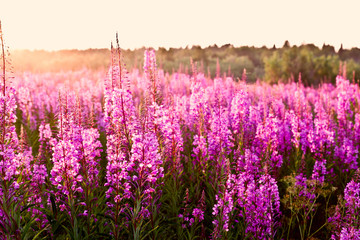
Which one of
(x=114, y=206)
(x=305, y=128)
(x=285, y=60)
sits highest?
(x=285, y=60)

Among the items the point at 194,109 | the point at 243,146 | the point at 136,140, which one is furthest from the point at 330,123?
the point at 136,140

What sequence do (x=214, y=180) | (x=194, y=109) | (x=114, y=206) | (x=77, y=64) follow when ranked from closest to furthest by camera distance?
(x=114, y=206)
(x=214, y=180)
(x=194, y=109)
(x=77, y=64)

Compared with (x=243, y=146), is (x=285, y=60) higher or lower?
higher

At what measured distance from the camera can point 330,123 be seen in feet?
24.2

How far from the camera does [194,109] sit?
6676 mm

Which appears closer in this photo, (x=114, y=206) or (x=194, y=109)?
(x=114, y=206)

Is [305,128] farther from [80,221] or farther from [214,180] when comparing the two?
[80,221]

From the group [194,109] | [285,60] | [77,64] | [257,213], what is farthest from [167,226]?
[77,64]

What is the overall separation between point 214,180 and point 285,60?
23.1 m

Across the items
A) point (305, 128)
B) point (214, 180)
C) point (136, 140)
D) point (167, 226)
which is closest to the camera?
point (136, 140)

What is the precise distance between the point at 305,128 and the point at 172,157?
3498 millimetres

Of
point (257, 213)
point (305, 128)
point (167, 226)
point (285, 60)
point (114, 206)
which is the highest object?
point (285, 60)

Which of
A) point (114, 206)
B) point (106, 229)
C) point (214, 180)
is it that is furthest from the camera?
point (214, 180)

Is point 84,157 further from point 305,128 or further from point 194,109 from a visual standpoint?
point 305,128
